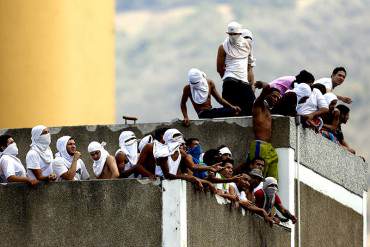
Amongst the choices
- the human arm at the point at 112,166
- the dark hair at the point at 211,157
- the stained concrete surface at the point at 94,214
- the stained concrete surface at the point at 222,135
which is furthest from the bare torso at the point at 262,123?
the stained concrete surface at the point at 94,214

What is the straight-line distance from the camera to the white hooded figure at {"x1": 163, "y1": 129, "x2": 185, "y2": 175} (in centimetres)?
4091

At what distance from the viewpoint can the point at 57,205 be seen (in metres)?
40.4

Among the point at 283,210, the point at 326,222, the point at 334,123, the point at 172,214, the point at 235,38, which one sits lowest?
the point at 172,214

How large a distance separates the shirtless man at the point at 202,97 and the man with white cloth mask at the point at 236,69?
0.22 meters

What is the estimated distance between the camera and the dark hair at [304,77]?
48.2 meters

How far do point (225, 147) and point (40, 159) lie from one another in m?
3.96

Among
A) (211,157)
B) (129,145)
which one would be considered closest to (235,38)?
(211,157)

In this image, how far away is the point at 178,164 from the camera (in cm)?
4112

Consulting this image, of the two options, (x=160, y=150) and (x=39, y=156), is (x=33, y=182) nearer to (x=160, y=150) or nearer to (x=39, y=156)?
(x=39, y=156)

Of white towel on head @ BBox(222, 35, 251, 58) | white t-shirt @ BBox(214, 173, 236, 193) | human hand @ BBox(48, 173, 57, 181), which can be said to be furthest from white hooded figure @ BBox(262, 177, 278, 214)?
human hand @ BBox(48, 173, 57, 181)

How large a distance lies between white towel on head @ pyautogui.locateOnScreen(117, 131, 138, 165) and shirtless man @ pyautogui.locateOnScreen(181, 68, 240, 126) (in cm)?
297

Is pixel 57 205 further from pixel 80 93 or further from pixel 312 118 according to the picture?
pixel 80 93

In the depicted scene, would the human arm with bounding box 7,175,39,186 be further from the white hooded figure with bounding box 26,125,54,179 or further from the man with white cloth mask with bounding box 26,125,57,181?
the white hooded figure with bounding box 26,125,54,179

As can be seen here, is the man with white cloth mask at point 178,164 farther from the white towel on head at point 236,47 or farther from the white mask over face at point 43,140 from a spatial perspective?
the white towel on head at point 236,47
